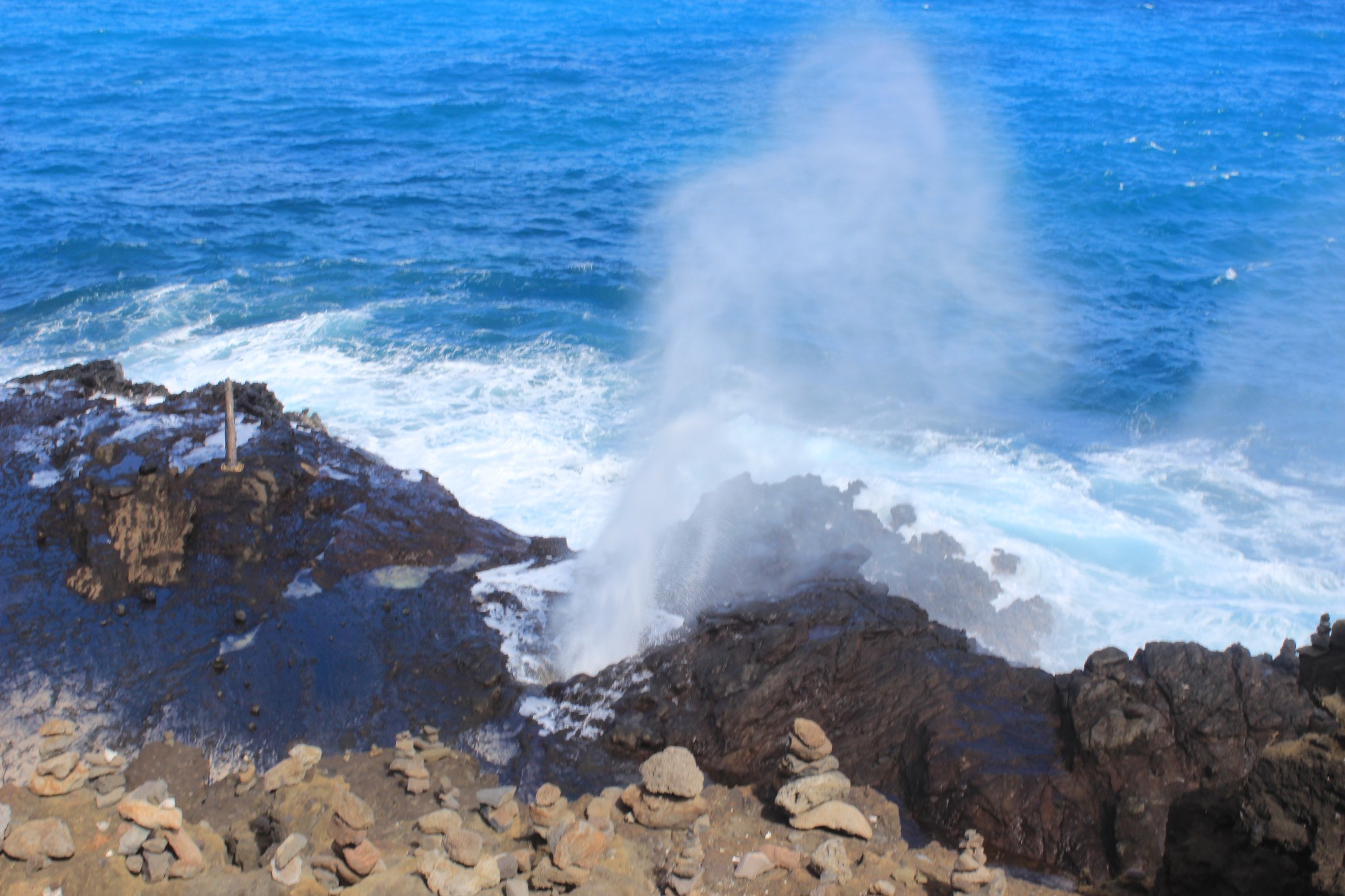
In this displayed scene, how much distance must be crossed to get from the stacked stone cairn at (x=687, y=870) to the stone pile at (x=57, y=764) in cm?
568

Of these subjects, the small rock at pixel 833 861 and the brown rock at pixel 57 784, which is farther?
the brown rock at pixel 57 784

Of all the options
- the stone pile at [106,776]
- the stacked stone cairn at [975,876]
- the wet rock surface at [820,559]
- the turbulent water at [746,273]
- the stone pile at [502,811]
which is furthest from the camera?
the turbulent water at [746,273]

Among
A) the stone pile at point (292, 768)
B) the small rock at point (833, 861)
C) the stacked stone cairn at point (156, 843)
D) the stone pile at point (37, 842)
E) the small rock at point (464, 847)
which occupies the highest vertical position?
the stone pile at point (37, 842)

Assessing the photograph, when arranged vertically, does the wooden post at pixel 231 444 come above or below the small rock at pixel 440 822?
above

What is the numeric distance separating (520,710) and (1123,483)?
501 inches

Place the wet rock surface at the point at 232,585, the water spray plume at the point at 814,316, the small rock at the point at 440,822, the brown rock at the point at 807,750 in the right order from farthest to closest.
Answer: the water spray plume at the point at 814,316 < the wet rock surface at the point at 232,585 < the brown rock at the point at 807,750 < the small rock at the point at 440,822

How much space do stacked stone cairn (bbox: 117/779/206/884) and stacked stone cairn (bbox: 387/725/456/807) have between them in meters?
1.84

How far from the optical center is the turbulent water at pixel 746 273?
1695 cm

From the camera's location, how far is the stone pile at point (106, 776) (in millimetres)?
8766

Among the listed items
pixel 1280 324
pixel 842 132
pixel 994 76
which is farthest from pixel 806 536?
pixel 994 76

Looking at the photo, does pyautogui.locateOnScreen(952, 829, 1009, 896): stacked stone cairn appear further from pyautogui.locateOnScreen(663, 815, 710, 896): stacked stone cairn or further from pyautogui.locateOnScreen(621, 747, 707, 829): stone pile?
pyautogui.locateOnScreen(621, 747, 707, 829): stone pile

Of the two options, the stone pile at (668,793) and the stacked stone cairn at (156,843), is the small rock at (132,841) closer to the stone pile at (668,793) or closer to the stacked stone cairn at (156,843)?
the stacked stone cairn at (156,843)

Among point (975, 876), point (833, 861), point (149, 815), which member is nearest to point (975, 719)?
point (975, 876)

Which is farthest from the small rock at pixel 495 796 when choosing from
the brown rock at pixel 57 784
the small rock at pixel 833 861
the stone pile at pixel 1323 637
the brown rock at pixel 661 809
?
the stone pile at pixel 1323 637
